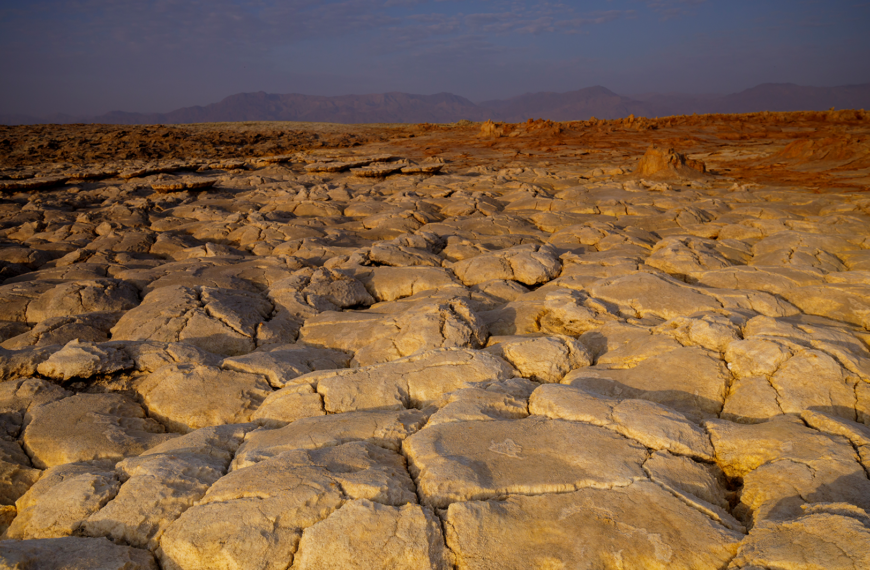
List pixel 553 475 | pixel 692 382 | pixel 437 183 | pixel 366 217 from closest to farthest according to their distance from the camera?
pixel 553 475 < pixel 692 382 < pixel 366 217 < pixel 437 183

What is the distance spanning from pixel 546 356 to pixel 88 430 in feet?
10.5

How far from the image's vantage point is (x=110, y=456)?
2.83 meters

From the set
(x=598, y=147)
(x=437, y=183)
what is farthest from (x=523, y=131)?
(x=437, y=183)

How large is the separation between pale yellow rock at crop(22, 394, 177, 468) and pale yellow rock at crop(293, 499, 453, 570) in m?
1.72

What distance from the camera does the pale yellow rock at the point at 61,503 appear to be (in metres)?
2.12

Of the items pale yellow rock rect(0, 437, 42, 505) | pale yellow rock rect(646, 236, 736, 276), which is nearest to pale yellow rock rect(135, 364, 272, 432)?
pale yellow rock rect(0, 437, 42, 505)

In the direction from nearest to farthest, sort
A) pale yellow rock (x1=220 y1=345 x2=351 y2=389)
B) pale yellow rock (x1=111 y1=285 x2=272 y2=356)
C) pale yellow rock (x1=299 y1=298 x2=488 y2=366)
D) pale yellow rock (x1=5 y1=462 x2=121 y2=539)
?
pale yellow rock (x1=5 y1=462 x2=121 y2=539) < pale yellow rock (x1=220 y1=345 x2=351 y2=389) < pale yellow rock (x1=299 y1=298 x2=488 y2=366) < pale yellow rock (x1=111 y1=285 x2=272 y2=356)

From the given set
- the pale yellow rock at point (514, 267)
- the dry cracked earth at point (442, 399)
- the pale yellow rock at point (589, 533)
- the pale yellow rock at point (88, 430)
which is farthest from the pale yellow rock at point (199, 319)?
the pale yellow rock at point (589, 533)

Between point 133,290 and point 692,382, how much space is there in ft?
20.5

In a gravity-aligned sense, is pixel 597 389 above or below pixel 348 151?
below

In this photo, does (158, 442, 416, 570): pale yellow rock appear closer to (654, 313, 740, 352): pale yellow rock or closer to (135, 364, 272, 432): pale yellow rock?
(135, 364, 272, 432): pale yellow rock

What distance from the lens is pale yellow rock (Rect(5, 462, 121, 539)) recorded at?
2.12 metres

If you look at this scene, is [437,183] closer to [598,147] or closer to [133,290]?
[133,290]

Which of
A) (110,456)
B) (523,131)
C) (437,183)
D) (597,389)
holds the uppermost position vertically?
(523,131)
